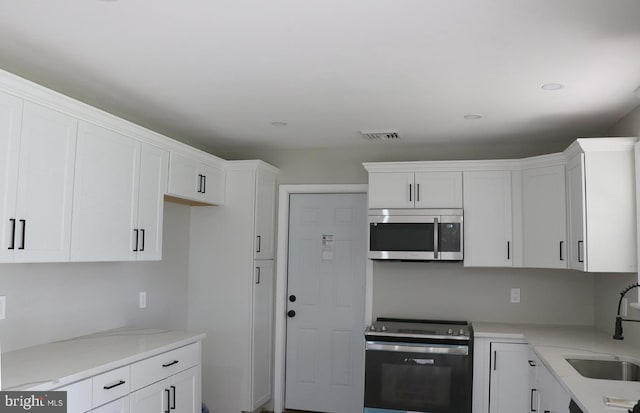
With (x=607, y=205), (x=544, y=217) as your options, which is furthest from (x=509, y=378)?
(x=607, y=205)

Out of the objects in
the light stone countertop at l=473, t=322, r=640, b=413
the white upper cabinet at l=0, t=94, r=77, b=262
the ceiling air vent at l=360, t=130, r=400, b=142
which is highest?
the ceiling air vent at l=360, t=130, r=400, b=142

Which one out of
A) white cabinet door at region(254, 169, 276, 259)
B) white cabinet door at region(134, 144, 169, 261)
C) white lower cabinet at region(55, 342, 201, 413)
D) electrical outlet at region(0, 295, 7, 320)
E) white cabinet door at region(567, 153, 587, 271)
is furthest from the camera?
white cabinet door at region(254, 169, 276, 259)

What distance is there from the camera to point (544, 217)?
4055 millimetres

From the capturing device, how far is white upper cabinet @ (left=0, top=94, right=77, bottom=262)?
7.80 ft

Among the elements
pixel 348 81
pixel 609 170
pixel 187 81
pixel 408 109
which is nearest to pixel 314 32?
pixel 348 81

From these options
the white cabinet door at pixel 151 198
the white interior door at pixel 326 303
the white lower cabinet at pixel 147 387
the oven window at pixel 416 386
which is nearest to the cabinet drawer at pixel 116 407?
the white lower cabinet at pixel 147 387

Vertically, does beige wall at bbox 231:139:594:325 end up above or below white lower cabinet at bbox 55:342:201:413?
above

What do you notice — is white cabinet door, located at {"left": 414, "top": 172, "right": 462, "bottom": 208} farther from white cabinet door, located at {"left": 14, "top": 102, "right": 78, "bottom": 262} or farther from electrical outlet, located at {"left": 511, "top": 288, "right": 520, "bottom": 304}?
white cabinet door, located at {"left": 14, "top": 102, "right": 78, "bottom": 262}

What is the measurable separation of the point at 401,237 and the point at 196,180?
1672mm

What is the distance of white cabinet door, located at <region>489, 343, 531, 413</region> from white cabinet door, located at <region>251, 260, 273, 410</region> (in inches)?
73.8

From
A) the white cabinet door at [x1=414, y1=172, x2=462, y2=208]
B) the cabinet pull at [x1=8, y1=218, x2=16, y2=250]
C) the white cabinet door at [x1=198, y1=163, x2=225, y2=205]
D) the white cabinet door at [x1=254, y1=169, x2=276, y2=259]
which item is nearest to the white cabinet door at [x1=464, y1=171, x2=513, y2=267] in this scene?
the white cabinet door at [x1=414, y1=172, x2=462, y2=208]

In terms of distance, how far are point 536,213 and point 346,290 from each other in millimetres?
1736

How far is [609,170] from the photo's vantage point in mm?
3438

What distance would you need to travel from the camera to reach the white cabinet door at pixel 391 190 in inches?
173
